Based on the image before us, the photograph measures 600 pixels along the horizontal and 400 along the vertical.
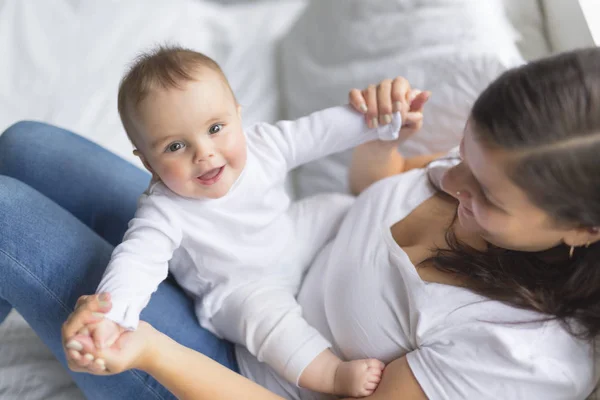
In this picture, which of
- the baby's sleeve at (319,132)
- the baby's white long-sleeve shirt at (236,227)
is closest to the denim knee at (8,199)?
the baby's white long-sleeve shirt at (236,227)

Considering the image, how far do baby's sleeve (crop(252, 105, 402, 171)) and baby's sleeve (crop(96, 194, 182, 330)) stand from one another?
0.22 m

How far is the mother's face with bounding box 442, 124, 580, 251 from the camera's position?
633 mm

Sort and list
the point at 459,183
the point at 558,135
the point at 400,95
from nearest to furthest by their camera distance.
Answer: the point at 558,135 → the point at 459,183 → the point at 400,95

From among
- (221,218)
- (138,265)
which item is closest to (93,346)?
(138,265)

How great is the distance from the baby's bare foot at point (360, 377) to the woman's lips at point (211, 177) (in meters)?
0.33

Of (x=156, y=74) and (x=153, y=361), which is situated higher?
(x=156, y=74)

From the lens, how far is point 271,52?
1479 mm

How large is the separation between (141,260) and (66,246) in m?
0.15

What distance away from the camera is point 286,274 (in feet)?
3.18

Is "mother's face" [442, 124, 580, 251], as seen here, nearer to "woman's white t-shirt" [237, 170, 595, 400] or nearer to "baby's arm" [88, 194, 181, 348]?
"woman's white t-shirt" [237, 170, 595, 400]

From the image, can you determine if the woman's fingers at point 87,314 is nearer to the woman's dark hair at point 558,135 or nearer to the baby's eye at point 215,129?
the baby's eye at point 215,129

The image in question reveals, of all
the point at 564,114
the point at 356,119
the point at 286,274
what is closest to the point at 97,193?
the point at 286,274

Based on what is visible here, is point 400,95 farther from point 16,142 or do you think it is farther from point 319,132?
point 16,142

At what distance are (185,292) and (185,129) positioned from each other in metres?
0.32
